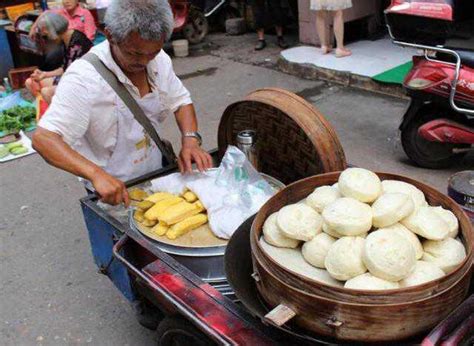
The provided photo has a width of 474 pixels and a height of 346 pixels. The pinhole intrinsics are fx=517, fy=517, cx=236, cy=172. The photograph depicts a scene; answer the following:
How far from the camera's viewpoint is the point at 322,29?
706 cm

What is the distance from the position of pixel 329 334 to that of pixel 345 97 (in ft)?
16.9

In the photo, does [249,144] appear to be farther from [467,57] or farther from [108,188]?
[467,57]

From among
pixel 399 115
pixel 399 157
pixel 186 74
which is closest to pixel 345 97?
pixel 399 115

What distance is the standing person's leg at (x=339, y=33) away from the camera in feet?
22.3

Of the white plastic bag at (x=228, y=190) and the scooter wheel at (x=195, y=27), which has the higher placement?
the white plastic bag at (x=228, y=190)

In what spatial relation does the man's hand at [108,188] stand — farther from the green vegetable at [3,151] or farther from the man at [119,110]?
the green vegetable at [3,151]

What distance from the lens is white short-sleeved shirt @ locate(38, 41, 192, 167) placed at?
90.4 inches

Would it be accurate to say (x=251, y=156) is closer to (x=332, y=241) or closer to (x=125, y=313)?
(x=332, y=241)

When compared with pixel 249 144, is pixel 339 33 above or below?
below

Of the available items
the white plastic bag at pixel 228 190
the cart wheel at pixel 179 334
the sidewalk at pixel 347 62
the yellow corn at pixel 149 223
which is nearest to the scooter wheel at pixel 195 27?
the sidewalk at pixel 347 62

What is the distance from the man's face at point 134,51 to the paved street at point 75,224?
1.53 metres

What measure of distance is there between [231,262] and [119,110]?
112 centimetres

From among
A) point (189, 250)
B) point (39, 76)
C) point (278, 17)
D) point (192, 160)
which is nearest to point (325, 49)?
point (278, 17)

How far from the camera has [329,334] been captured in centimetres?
135
